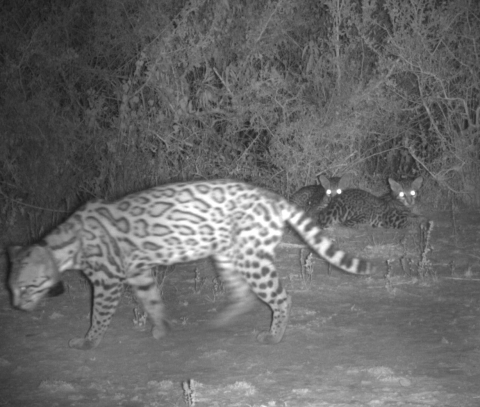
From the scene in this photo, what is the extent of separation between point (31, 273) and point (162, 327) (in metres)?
1.23

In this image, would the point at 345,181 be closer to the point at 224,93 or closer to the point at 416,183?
the point at 416,183

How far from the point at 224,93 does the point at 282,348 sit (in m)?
5.87

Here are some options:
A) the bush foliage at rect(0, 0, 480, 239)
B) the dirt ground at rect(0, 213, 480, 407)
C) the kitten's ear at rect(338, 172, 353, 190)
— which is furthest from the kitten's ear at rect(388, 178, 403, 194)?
the dirt ground at rect(0, 213, 480, 407)

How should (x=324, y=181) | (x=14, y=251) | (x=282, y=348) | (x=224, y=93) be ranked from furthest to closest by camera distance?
(x=224, y=93)
(x=324, y=181)
(x=14, y=251)
(x=282, y=348)

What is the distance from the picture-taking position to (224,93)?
472 inches

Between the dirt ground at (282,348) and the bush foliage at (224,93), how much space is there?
2.19 meters

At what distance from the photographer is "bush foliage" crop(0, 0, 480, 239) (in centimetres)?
1102

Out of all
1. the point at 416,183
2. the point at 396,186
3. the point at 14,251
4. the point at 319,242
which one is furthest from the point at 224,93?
the point at 14,251

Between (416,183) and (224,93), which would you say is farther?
(224,93)

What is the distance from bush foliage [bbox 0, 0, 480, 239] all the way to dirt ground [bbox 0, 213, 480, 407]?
2.19 m

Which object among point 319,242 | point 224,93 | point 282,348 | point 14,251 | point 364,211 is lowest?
point 282,348

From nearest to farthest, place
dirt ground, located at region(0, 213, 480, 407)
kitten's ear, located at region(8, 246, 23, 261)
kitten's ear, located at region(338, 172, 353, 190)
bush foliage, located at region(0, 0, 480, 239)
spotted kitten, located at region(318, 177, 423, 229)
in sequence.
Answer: dirt ground, located at region(0, 213, 480, 407)
kitten's ear, located at region(8, 246, 23, 261)
bush foliage, located at region(0, 0, 480, 239)
spotted kitten, located at region(318, 177, 423, 229)
kitten's ear, located at region(338, 172, 353, 190)

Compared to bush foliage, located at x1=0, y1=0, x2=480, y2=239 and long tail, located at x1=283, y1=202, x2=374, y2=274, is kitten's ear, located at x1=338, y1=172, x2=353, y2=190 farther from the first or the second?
long tail, located at x1=283, y1=202, x2=374, y2=274

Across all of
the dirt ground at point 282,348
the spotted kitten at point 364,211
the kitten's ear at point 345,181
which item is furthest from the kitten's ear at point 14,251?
the kitten's ear at point 345,181
